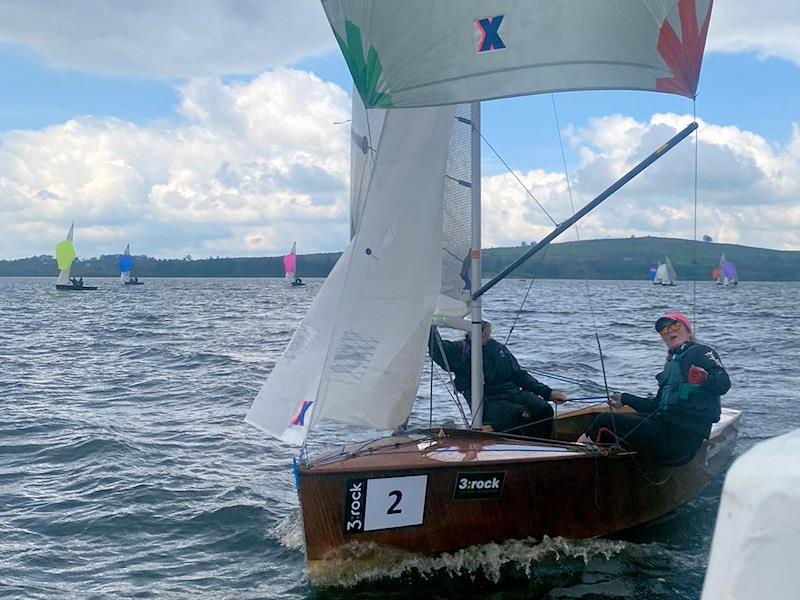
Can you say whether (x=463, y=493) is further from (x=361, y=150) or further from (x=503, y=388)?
(x=361, y=150)

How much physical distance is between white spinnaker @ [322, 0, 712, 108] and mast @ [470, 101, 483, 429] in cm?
186

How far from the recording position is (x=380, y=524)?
629 centimetres

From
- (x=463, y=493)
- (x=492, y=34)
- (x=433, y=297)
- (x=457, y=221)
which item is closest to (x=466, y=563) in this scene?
(x=463, y=493)

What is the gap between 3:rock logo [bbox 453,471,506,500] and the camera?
640 cm

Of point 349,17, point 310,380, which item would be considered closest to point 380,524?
point 310,380

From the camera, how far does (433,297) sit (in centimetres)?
754

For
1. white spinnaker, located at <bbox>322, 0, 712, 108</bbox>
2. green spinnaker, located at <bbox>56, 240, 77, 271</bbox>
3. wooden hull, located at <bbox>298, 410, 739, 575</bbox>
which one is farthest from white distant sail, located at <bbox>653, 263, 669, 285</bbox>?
white spinnaker, located at <bbox>322, 0, 712, 108</bbox>

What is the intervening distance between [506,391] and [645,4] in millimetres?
3674

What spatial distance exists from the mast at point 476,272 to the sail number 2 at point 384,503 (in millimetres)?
1639

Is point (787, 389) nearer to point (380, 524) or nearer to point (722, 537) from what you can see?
point (380, 524)

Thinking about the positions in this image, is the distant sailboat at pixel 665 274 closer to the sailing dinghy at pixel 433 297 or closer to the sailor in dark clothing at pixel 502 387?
the sailor in dark clothing at pixel 502 387

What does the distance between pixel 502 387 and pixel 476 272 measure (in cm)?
116

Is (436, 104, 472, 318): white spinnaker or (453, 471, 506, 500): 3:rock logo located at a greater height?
(436, 104, 472, 318): white spinnaker

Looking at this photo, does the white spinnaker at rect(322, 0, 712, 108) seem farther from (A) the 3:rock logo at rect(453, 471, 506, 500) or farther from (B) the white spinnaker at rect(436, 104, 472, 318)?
(A) the 3:rock logo at rect(453, 471, 506, 500)
